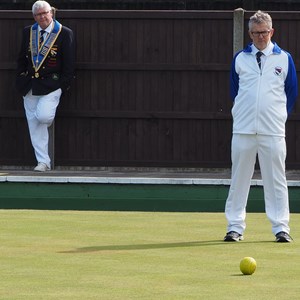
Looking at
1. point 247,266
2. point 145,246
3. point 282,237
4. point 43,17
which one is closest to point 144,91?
point 43,17

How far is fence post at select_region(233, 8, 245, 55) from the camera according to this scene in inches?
575

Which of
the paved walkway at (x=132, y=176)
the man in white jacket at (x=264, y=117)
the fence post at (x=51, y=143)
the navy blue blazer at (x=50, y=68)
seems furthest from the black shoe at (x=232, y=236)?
the fence post at (x=51, y=143)

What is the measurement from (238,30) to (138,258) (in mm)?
6132

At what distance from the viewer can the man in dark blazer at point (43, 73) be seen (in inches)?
571

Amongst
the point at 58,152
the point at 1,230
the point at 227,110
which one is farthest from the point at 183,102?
the point at 1,230

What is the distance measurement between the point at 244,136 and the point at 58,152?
5.42m

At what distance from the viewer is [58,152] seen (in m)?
15.1

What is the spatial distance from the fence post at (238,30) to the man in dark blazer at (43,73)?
177 cm

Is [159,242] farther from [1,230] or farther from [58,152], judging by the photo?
[58,152]

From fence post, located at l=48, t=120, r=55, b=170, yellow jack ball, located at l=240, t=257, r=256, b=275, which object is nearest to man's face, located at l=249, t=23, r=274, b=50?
yellow jack ball, located at l=240, t=257, r=256, b=275

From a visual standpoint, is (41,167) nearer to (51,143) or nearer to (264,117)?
(51,143)

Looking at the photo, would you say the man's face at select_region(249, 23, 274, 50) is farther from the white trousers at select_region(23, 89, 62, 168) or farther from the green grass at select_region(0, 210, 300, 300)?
the white trousers at select_region(23, 89, 62, 168)

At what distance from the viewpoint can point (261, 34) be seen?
9.85 metres

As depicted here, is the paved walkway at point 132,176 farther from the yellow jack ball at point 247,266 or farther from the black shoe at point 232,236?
the yellow jack ball at point 247,266
